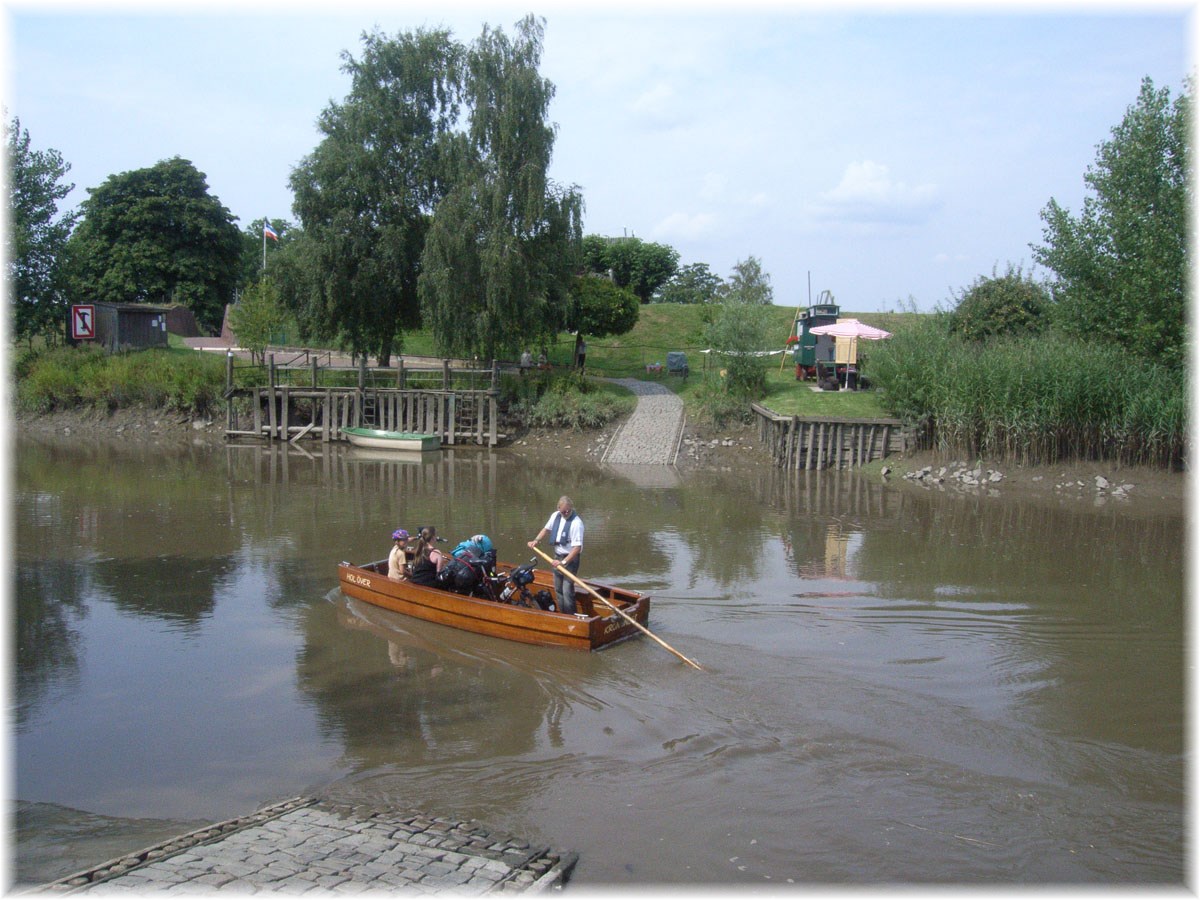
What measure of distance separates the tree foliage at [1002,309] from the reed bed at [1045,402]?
19.6 feet

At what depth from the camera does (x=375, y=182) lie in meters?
33.9

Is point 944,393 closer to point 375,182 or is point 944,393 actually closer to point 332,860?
point 375,182

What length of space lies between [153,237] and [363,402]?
25.7 m

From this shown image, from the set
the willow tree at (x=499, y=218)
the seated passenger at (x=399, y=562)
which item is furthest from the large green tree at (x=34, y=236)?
the seated passenger at (x=399, y=562)

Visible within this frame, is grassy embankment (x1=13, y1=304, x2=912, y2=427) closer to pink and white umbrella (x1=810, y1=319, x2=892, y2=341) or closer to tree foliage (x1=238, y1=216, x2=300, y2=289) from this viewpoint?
pink and white umbrella (x1=810, y1=319, x2=892, y2=341)

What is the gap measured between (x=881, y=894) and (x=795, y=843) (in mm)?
819

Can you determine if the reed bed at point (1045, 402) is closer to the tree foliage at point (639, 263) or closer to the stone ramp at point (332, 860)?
the stone ramp at point (332, 860)

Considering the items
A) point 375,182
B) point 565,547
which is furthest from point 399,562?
point 375,182

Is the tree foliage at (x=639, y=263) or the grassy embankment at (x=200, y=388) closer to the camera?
the grassy embankment at (x=200, y=388)

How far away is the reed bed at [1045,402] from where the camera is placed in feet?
77.9

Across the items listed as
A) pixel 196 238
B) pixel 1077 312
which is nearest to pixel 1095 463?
pixel 1077 312

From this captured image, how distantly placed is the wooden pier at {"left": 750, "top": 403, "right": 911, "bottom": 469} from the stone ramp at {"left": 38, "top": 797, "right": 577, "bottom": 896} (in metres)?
21.9

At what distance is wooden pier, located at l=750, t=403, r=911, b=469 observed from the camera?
89.9 ft

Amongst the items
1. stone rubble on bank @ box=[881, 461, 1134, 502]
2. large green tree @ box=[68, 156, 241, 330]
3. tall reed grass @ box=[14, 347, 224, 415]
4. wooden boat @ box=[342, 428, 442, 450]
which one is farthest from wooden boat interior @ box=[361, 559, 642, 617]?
large green tree @ box=[68, 156, 241, 330]
